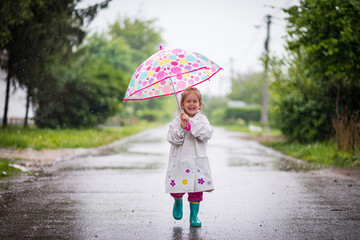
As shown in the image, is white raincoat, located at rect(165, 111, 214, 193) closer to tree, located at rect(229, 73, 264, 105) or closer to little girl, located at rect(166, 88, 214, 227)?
little girl, located at rect(166, 88, 214, 227)

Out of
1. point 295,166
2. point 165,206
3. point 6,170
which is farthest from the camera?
point 295,166

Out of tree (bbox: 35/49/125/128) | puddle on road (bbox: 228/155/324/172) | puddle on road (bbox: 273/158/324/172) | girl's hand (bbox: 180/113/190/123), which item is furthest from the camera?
tree (bbox: 35/49/125/128)

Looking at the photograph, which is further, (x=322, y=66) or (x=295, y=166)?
(x=322, y=66)

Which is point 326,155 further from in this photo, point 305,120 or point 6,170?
point 6,170

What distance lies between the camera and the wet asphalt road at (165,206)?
→ 4180 millimetres

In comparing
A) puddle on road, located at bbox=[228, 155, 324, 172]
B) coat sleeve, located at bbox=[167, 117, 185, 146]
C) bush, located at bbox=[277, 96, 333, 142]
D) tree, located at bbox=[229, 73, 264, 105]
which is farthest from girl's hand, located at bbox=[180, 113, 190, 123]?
tree, located at bbox=[229, 73, 264, 105]

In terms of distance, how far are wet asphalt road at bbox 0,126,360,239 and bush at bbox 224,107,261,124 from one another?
41.8 meters

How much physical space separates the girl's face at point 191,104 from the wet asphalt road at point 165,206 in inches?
49.7

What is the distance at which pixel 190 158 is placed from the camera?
4379 millimetres

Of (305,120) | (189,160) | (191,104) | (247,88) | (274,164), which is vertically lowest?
(274,164)

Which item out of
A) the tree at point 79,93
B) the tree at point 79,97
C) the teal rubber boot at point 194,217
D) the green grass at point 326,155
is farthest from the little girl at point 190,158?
the tree at point 79,97

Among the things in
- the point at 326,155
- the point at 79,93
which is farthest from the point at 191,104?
the point at 79,93

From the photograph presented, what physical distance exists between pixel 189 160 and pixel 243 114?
4774cm

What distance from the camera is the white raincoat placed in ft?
14.2
